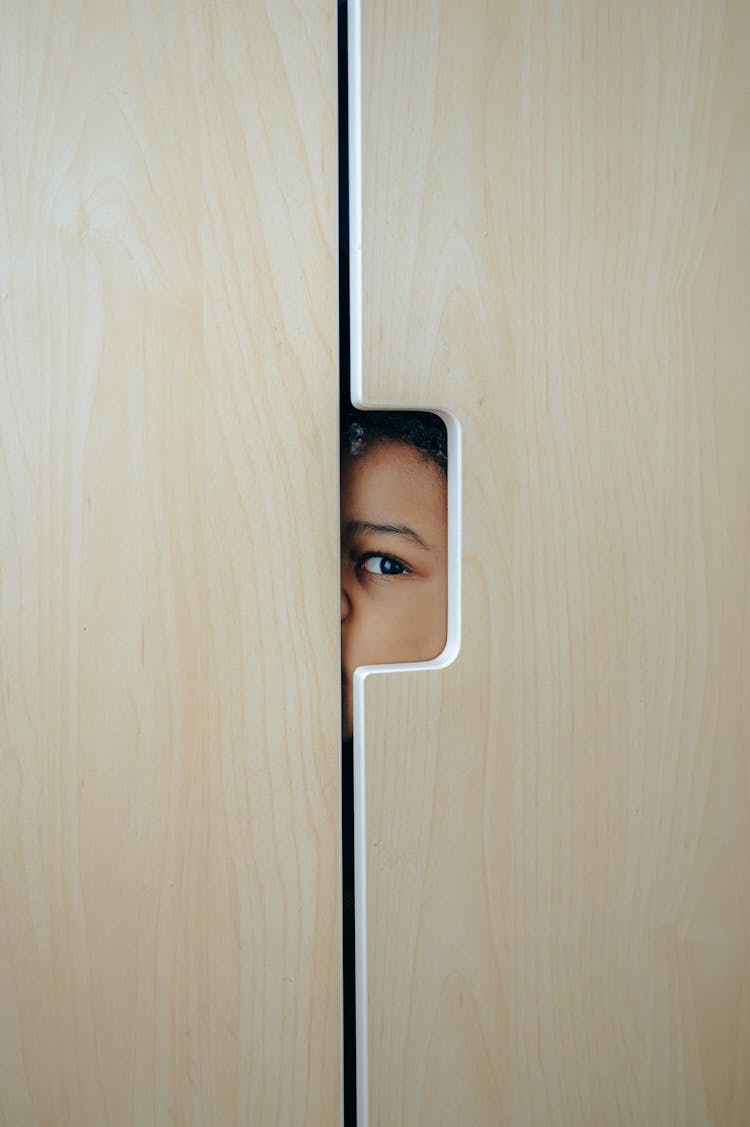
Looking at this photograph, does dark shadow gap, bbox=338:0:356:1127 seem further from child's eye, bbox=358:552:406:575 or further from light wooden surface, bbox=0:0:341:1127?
child's eye, bbox=358:552:406:575

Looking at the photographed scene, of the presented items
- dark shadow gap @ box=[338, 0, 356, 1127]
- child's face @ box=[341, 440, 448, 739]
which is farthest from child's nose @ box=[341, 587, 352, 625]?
dark shadow gap @ box=[338, 0, 356, 1127]

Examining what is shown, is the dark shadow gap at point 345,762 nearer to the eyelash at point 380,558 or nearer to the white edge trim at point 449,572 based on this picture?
the white edge trim at point 449,572

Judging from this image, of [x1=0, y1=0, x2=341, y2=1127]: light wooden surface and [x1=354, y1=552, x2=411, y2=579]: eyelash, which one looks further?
[x1=354, y1=552, x2=411, y2=579]: eyelash

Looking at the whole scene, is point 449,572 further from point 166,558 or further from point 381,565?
point 166,558

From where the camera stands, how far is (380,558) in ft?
2.62

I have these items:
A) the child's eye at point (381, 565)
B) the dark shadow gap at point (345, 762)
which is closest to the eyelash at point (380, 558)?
the child's eye at point (381, 565)

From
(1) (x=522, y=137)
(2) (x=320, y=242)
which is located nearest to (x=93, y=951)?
(2) (x=320, y=242)

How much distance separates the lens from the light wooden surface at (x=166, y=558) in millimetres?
658

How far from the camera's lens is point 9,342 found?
0.65 m

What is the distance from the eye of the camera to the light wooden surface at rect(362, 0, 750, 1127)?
2.43 ft

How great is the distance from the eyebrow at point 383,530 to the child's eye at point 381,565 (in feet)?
0.07

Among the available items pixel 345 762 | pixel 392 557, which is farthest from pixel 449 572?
pixel 345 762

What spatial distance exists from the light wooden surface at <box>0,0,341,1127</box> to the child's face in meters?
0.06

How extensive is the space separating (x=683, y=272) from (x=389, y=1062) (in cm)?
71
